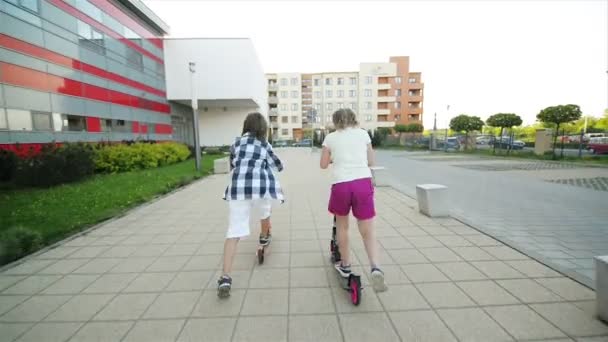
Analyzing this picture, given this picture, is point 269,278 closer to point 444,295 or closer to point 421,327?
point 421,327

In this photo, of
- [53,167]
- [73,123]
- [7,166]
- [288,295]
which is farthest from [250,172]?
[73,123]

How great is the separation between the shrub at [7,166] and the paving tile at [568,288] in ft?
41.7

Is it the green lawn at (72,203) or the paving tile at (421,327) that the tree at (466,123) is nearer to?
the green lawn at (72,203)

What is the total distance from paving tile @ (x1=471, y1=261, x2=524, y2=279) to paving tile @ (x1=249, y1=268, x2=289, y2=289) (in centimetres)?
212

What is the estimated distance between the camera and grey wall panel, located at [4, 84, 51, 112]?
10648mm

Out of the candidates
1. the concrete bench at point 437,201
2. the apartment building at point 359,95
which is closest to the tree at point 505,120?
the concrete bench at point 437,201

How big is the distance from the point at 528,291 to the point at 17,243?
5955 mm

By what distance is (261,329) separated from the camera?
2143mm

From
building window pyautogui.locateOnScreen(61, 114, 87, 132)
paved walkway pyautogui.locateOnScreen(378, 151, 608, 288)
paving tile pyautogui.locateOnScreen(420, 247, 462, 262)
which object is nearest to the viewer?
paving tile pyautogui.locateOnScreen(420, 247, 462, 262)

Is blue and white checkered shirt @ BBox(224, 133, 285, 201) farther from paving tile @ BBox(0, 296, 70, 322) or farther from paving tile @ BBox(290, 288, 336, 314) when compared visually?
paving tile @ BBox(0, 296, 70, 322)

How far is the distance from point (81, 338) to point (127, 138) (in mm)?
19591

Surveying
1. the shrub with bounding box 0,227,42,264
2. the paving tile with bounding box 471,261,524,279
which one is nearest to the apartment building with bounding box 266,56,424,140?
the shrub with bounding box 0,227,42,264

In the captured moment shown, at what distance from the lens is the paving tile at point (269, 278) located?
2.78 meters

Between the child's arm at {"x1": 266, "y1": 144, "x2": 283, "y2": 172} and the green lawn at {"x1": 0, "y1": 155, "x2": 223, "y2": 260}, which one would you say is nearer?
the child's arm at {"x1": 266, "y1": 144, "x2": 283, "y2": 172}
